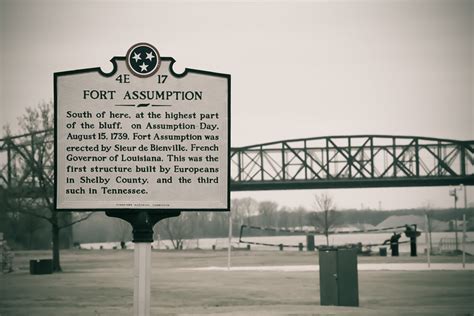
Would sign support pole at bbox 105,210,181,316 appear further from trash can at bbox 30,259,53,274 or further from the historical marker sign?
trash can at bbox 30,259,53,274

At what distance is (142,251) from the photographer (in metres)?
13.4

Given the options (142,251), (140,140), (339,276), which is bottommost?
(339,276)

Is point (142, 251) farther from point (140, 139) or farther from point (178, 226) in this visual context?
point (178, 226)

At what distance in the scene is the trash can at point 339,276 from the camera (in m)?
22.2

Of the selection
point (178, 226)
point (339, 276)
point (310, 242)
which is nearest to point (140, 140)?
point (339, 276)

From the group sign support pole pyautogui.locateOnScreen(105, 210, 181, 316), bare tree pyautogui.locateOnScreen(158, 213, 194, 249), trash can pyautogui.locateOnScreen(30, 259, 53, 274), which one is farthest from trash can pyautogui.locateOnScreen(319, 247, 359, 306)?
bare tree pyautogui.locateOnScreen(158, 213, 194, 249)

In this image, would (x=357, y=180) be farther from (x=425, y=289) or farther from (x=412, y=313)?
(x=412, y=313)

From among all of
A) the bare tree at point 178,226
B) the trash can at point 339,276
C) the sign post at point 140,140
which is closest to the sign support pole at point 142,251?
the sign post at point 140,140

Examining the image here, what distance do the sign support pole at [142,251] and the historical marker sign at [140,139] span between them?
303 mm

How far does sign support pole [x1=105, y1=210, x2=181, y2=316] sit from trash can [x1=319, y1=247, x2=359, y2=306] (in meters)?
9.73

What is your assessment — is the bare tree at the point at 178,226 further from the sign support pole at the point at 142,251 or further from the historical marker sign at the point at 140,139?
the historical marker sign at the point at 140,139

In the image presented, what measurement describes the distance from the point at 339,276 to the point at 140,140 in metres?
11.1

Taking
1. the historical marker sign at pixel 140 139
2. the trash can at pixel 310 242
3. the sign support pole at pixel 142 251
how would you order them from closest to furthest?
the historical marker sign at pixel 140 139, the sign support pole at pixel 142 251, the trash can at pixel 310 242

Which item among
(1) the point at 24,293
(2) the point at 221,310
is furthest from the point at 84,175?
(1) the point at 24,293
